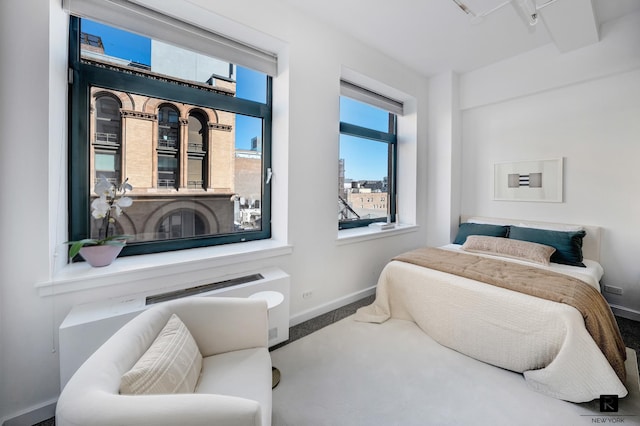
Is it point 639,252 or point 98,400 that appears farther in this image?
point 639,252

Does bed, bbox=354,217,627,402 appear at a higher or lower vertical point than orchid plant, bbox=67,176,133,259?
lower

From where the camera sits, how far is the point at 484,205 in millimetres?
3631

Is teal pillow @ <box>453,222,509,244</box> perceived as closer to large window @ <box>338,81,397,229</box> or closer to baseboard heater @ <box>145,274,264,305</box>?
large window @ <box>338,81,397,229</box>

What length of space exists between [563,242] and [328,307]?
240 centimetres

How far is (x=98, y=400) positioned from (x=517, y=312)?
7.27 feet

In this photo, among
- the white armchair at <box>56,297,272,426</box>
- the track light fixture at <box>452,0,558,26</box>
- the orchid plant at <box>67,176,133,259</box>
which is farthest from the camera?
the track light fixture at <box>452,0,558,26</box>

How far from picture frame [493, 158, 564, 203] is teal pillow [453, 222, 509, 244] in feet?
1.61

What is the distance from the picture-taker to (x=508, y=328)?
184 centimetres

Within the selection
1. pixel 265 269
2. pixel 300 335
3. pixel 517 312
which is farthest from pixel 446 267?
pixel 265 269

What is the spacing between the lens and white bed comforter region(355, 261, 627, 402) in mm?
1545

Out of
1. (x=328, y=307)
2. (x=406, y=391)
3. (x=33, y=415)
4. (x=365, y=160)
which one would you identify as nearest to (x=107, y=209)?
(x=33, y=415)

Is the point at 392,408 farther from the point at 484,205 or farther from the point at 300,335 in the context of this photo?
the point at 484,205

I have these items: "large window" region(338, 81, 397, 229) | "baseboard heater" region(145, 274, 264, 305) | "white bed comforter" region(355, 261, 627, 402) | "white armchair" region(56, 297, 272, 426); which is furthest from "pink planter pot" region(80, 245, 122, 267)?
"large window" region(338, 81, 397, 229)

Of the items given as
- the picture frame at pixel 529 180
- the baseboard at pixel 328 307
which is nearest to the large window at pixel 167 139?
the baseboard at pixel 328 307
